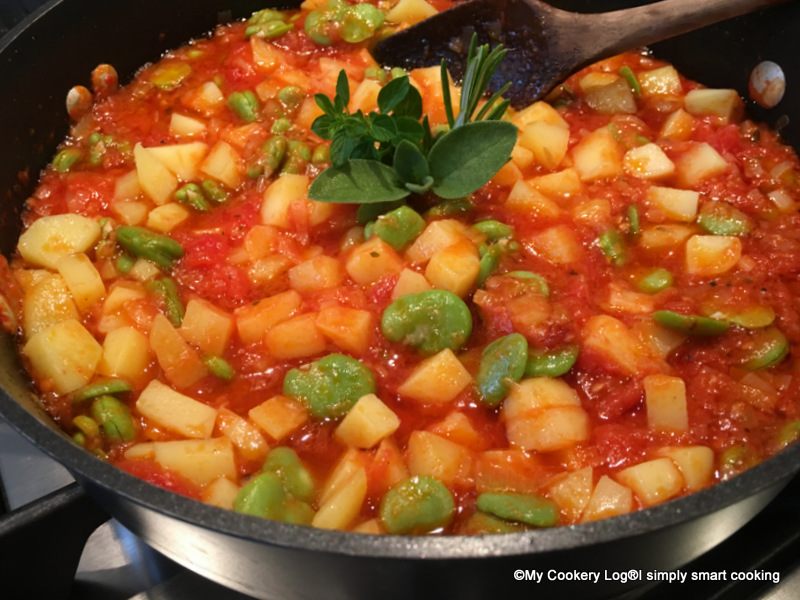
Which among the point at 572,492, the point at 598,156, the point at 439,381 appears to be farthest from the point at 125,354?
the point at 598,156

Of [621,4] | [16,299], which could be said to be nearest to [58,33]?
[16,299]

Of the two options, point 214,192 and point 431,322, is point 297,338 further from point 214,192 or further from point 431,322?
point 214,192

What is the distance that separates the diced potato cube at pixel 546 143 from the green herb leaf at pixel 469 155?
0.48m

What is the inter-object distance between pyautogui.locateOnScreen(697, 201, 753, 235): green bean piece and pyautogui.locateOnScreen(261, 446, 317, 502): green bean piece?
187 cm

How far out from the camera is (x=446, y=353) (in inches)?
95.2

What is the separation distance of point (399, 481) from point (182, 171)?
1792mm

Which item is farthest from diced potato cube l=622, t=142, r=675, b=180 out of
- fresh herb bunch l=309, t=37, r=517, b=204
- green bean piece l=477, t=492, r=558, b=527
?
green bean piece l=477, t=492, r=558, b=527

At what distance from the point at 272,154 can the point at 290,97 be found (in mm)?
514

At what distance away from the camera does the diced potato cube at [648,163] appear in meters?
3.12

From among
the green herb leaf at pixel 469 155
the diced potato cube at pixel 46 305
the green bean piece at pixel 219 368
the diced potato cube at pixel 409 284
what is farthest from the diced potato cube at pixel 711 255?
the diced potato cube at pixel 46 305

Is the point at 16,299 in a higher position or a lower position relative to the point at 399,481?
higher

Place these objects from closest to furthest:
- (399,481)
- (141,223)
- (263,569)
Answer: (263,569) < (399,481) < (141,223)

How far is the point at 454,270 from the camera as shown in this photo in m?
2.61

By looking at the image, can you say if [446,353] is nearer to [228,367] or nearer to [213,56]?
[228,367]
